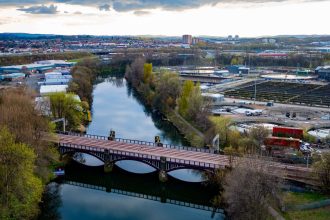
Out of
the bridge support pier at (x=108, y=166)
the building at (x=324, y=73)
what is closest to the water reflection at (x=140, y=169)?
the bridge support pier at (x=108, y=166)

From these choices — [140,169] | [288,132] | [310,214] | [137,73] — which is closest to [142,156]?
[140,169]

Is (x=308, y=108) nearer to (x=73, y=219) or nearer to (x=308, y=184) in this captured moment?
(x=308, y=184)

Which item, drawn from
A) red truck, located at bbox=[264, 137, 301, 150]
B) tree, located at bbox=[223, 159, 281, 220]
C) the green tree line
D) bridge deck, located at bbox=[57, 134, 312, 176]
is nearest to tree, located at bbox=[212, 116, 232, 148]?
bridge deck, located at bbox=[57, 134, 312, 176]

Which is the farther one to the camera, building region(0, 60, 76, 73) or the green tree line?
building region(0, 60, 76, 73)

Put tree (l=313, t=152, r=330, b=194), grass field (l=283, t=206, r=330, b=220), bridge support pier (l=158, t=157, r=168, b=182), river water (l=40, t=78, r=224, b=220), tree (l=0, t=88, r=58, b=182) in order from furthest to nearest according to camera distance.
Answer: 1. bridge support pier (l=158, t=157, r=168, b=182)
2. river water (l=40, t=78, r=224, b=220)
3. tree (l=0, t=88, r=58, b=182)
4. tree (l=313, t=152, r=330, b=194)
5. grass field (l=283, t=206, r=330, b=220)

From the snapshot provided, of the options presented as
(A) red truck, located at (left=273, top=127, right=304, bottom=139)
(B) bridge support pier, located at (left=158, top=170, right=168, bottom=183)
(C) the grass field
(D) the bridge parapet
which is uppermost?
(A) red truck, located at (left=273, top=127, right=304, bottom=139)

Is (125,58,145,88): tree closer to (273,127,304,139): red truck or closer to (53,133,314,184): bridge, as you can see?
(53,133,314,184): bridge

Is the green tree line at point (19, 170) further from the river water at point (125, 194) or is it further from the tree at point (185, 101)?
the tree at point (185, 101)
